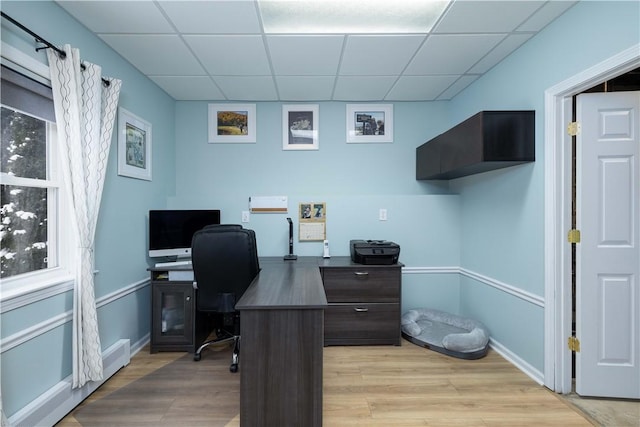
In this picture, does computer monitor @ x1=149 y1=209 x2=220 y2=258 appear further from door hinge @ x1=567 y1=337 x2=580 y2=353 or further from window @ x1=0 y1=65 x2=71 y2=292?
door hinge @ x1=567 y1=337 x2=580 y2=353

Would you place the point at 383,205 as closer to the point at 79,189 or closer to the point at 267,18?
the point at 267,18

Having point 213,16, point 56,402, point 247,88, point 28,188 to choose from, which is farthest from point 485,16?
point 56,402

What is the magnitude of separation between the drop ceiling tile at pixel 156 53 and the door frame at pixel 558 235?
289 cm

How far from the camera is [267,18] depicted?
204 cm

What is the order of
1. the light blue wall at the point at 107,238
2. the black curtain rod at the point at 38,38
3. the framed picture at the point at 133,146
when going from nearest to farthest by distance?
the black curtain rod at the point at 38,38 < the light blue wall at the point at 107,238 < the framed picture at the point at 133,146

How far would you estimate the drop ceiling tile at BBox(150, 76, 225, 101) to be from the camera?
2.89 m

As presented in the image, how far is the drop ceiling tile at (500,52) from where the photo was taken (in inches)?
88.4

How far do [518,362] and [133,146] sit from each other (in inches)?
154

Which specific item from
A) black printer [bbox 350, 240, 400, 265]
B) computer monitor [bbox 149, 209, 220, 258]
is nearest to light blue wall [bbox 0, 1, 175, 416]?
computer monitor [bbox 149, 209, 220, 258]

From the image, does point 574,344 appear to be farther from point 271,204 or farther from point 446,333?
point 271,204

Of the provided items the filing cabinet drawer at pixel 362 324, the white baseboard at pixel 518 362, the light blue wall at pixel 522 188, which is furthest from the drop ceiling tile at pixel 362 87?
the white baseboard at pixel 518 362

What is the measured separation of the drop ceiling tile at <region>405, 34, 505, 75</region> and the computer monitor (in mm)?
2476

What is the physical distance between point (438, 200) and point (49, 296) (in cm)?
350

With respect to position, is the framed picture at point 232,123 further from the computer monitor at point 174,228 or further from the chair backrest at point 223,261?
the chair backrest at point 223,261
